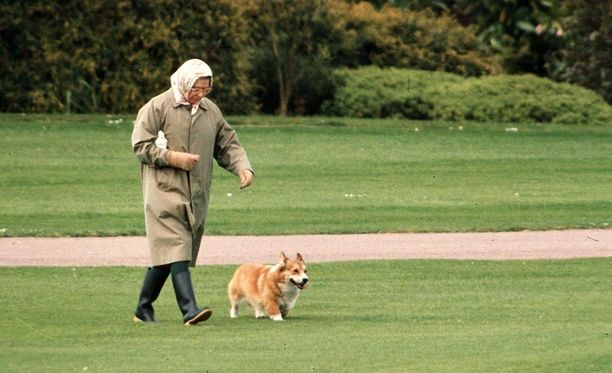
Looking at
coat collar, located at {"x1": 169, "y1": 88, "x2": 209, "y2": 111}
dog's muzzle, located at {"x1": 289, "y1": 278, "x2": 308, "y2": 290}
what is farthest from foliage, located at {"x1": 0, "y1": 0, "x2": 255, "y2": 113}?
dog's muzzle, located at {"x1": 289, "y1": 278, "x2": 308, "y2": 290}

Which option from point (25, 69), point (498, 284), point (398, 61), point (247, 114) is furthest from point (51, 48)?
point (498, 284)

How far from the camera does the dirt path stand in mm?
15227

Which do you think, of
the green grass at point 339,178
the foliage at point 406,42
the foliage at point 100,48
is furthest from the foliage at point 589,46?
the foliage at point 100,48

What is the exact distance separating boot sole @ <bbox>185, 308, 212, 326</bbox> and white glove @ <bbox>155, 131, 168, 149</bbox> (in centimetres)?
105

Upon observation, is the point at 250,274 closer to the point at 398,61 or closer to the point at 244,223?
the point at 244,223

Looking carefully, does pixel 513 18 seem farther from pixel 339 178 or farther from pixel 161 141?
pixel 339 178

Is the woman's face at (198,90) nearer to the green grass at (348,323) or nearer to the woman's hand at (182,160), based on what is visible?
the woman's hand at (182,160)

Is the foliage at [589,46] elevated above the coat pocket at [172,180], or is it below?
below

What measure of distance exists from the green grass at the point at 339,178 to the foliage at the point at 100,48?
35.2 inches

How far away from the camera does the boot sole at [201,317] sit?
10.9 metres

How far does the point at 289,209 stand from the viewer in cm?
1898

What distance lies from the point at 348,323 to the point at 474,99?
54.9ft

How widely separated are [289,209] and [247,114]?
9.59 metres

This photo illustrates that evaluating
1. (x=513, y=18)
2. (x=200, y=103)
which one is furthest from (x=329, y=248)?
(x=513, y=18)
